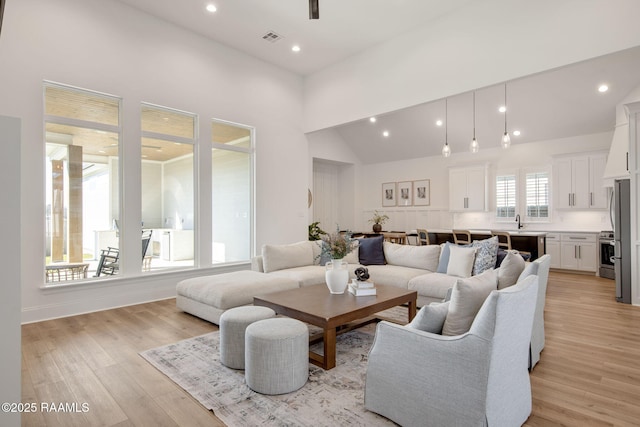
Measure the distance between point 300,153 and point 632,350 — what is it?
602 centimetres

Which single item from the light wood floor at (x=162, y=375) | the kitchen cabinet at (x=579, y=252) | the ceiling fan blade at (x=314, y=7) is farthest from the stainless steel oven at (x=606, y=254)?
the ceiling fan blade at (x=314, y=7)

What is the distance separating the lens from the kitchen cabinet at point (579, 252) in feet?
22.4

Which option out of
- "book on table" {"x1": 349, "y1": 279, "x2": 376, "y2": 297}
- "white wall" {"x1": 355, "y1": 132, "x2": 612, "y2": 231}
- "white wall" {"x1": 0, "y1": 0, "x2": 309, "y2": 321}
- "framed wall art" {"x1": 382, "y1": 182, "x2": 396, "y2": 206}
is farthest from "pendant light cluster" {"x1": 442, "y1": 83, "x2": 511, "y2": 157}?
"book on table" {"x1": 349, "y1": 279, "x2": 376, "y2": 297}

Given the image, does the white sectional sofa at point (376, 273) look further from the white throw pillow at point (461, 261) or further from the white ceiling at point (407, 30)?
the white ceiling at point (407, 30)

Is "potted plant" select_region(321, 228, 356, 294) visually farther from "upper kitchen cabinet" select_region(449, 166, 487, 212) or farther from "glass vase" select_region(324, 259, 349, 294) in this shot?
"upper kitchen cabinet" select_region(449, 166, 487, 212)

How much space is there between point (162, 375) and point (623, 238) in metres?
5.83

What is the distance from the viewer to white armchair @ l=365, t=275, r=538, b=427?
67.4 inches

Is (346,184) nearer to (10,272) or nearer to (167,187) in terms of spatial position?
(167,187)

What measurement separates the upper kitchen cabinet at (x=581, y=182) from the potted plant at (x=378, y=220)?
402cm

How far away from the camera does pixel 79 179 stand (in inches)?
184

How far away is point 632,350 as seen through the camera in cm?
316

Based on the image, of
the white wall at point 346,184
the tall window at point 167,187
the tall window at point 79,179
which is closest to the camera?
the tall window at point 79,179

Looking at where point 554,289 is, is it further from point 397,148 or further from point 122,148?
point 122,148

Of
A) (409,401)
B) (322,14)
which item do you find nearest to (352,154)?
(322,14)
